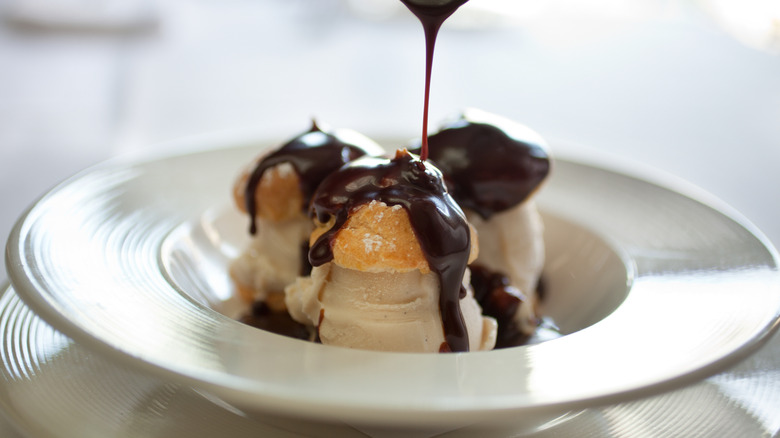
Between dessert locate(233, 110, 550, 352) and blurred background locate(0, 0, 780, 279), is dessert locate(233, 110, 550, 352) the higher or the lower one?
the higher one

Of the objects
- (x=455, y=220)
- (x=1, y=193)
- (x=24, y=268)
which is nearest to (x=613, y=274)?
(x=455, y=220)

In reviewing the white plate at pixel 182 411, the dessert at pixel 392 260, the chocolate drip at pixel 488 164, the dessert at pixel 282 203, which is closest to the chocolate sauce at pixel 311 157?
the dessert at pixel 282 203

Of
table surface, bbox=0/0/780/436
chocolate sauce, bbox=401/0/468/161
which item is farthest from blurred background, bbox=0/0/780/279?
chocolate sauce, bbox=401/0/468/161

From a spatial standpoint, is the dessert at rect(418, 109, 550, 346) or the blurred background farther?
the blurred background

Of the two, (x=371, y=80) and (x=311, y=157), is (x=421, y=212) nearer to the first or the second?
(x=311, y=157)

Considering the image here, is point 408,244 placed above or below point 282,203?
above

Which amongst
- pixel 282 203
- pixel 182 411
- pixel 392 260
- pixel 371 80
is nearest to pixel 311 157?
pixel 282 203

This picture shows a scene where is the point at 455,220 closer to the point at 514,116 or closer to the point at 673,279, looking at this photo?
the point at 673,279

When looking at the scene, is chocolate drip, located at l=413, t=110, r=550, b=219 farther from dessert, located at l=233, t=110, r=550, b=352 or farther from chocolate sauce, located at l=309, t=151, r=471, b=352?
chocolate sauce, located at l=309, t=151, r=471, b=352
